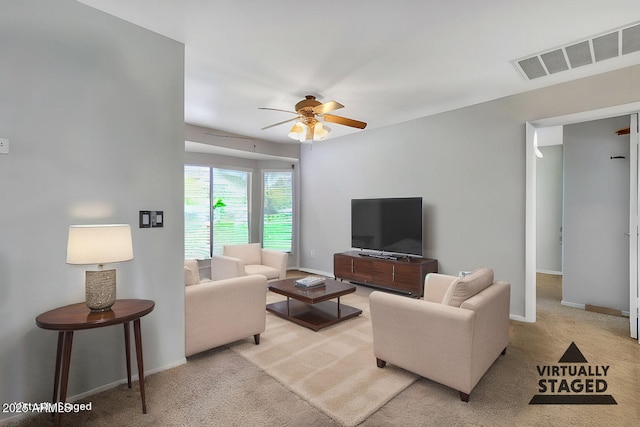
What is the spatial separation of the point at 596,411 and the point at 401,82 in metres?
3.18

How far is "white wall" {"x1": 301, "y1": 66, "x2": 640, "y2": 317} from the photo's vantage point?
136 inches

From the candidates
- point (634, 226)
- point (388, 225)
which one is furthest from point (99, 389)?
point (634, 226)

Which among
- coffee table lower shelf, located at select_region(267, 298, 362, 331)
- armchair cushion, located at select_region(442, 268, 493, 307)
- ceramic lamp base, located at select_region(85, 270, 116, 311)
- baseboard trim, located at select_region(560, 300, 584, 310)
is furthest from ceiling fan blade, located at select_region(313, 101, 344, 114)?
baseboard trim, located at select_region(560, 300, 584, 310)

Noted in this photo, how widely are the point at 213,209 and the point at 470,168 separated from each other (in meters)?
4.55

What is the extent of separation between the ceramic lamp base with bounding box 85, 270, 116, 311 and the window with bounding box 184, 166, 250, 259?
401 centimetres

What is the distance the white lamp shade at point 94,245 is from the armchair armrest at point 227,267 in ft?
7.62

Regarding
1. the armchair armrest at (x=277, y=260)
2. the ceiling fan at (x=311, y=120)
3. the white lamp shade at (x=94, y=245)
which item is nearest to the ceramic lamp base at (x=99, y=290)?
the white lamp shade at (x=94, y=245)

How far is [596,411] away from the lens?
79.0 inches

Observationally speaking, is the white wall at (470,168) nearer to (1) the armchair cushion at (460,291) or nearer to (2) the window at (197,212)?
(1) the armchair cushion at (460,291)

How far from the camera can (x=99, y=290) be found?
73.8 inches

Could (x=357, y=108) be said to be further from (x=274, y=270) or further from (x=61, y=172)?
(x=61, y=172)

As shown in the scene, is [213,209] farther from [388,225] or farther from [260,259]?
[388,225]

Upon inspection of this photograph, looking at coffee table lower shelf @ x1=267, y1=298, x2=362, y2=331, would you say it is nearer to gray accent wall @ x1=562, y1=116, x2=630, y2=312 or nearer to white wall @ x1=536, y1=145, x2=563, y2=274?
gray accent wall @ x1=562, y1=116, x2=630, y2=312

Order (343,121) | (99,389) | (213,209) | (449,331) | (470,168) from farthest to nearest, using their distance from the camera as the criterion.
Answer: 1. (213,209)
2. (470,168)
3. (343,121)
4. (99,389)
5. (449,331)
